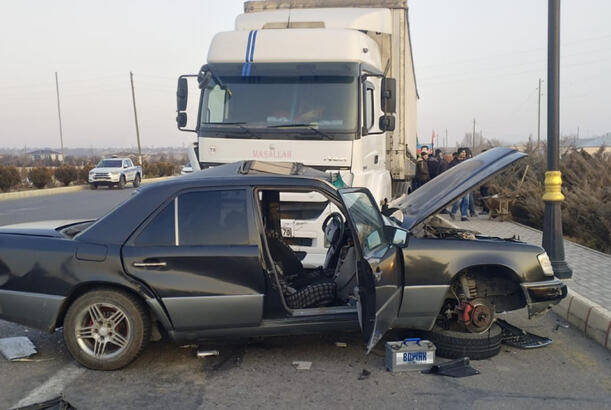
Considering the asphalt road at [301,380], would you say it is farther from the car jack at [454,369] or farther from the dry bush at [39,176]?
the dry bush at [39,176]

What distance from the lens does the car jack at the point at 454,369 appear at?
14.6 feet

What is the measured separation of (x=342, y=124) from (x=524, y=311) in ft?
11.2

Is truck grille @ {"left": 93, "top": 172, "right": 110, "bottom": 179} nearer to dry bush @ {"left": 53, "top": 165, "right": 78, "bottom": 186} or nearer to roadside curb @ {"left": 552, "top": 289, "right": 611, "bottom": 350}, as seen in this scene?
dry bush @ {"left": 53, "top": 165, "right": 78, "bottom": 186}

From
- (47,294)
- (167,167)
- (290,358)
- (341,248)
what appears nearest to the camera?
(47,294)

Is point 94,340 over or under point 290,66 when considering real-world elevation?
under

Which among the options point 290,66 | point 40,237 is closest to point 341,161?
point 290,66

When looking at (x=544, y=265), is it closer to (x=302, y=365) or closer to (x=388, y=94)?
(x=302, y=365)

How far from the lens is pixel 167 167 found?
4684 cm

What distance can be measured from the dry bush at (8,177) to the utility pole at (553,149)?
90.0 feet

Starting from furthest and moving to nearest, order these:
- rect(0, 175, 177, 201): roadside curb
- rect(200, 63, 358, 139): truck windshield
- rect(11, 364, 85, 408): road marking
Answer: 1. rect(0, 175, 177, 201): roadside curb
2. rect(200, 63, 358, 139): truck windshield
3. rect(11, 364, 85, 408): road marking

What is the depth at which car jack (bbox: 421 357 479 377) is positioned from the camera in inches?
175

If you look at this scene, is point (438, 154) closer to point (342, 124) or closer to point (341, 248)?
point (342, 124)

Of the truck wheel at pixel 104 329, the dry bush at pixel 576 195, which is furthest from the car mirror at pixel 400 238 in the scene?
the dry bush at pixel 576 195

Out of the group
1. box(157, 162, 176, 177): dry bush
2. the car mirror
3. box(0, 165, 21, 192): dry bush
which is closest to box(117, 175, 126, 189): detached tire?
box(0, 165, 21, 192): dry bush
